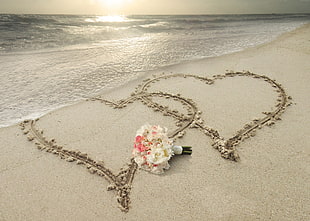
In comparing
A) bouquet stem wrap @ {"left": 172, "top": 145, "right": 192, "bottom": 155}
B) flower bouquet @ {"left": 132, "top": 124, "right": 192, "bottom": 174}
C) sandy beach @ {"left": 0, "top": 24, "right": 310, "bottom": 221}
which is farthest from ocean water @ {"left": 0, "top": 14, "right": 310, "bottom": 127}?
bouquet stem wrap @ {"left": 172, "top": 145, "right": 192, "bottom": 155}

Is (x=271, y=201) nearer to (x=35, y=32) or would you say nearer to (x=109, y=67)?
(x=109, y=67)

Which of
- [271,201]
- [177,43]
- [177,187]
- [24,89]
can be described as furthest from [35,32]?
[271,201]

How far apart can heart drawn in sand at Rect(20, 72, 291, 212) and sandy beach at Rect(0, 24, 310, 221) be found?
0.08ft

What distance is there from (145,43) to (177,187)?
6.78 metres

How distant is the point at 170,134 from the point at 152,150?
79cm

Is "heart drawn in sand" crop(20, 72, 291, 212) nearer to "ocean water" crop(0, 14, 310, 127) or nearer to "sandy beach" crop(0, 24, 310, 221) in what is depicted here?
"sandy beach" crop(0, 24, 310, 221)

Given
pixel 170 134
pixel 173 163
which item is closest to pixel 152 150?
pixel 173 163

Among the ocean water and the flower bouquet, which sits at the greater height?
the flower bouquet

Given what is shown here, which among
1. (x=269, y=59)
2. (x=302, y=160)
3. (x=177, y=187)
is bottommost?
(x=177, y=187)

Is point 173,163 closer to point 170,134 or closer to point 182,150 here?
point 182,150

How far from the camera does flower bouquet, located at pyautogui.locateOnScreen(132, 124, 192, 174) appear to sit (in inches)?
91.2

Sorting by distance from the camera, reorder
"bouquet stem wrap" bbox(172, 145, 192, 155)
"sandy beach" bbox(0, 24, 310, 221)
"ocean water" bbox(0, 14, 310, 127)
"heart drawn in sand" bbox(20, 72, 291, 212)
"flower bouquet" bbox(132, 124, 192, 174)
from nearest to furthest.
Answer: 1. "sandy beach" bbox(0, 24, 310, 221)
2. "flower bouquet" bbox(132, 124, 192, 174)
3. "heart drawn in sand" bbox(20, 72, 291, 212)
4. "bouquet stem wrap" bbox(172, 145, 192, 155)
5. "ocean water" bbox(0, 14, 310, 127)

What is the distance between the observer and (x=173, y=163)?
261 centimetres

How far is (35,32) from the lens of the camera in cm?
1008
